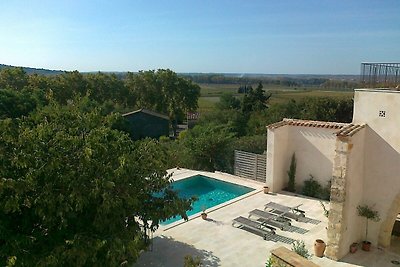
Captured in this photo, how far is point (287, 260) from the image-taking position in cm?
910

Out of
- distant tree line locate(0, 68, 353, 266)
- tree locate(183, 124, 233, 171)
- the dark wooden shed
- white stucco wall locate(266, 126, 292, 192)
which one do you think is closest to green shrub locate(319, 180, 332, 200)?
white stucco wall locate(266, 126, 292, 192)

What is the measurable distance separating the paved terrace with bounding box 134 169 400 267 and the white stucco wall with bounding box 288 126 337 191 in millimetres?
2129

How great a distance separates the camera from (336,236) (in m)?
12.1

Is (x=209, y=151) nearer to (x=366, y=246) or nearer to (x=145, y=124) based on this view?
(x=366, y=246)

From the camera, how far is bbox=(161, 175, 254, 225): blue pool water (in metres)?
20.7

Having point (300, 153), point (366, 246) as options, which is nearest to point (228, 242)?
point (366, 246)

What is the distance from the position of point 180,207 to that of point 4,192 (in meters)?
5.06

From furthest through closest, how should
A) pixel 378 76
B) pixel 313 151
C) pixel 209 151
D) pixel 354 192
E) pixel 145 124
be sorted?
pixel 145 124 → pixel 209 151 → pixel 313 151 → pixel 378 76 → pixel 354 192

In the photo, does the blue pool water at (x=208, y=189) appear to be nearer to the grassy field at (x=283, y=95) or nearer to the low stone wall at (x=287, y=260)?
the low stone wall at (x=287, y=260)

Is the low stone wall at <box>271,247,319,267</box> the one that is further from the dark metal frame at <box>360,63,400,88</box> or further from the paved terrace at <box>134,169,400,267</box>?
the dark metal frame at <box>360,63,400,88</box>

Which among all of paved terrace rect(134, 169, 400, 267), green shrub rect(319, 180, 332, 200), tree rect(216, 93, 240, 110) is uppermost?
tree rect(216, 93, 240, 110)

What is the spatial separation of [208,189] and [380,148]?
11.8 metres

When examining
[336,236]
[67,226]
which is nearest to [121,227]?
[67,226]

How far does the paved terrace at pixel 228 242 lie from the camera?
12.1m
